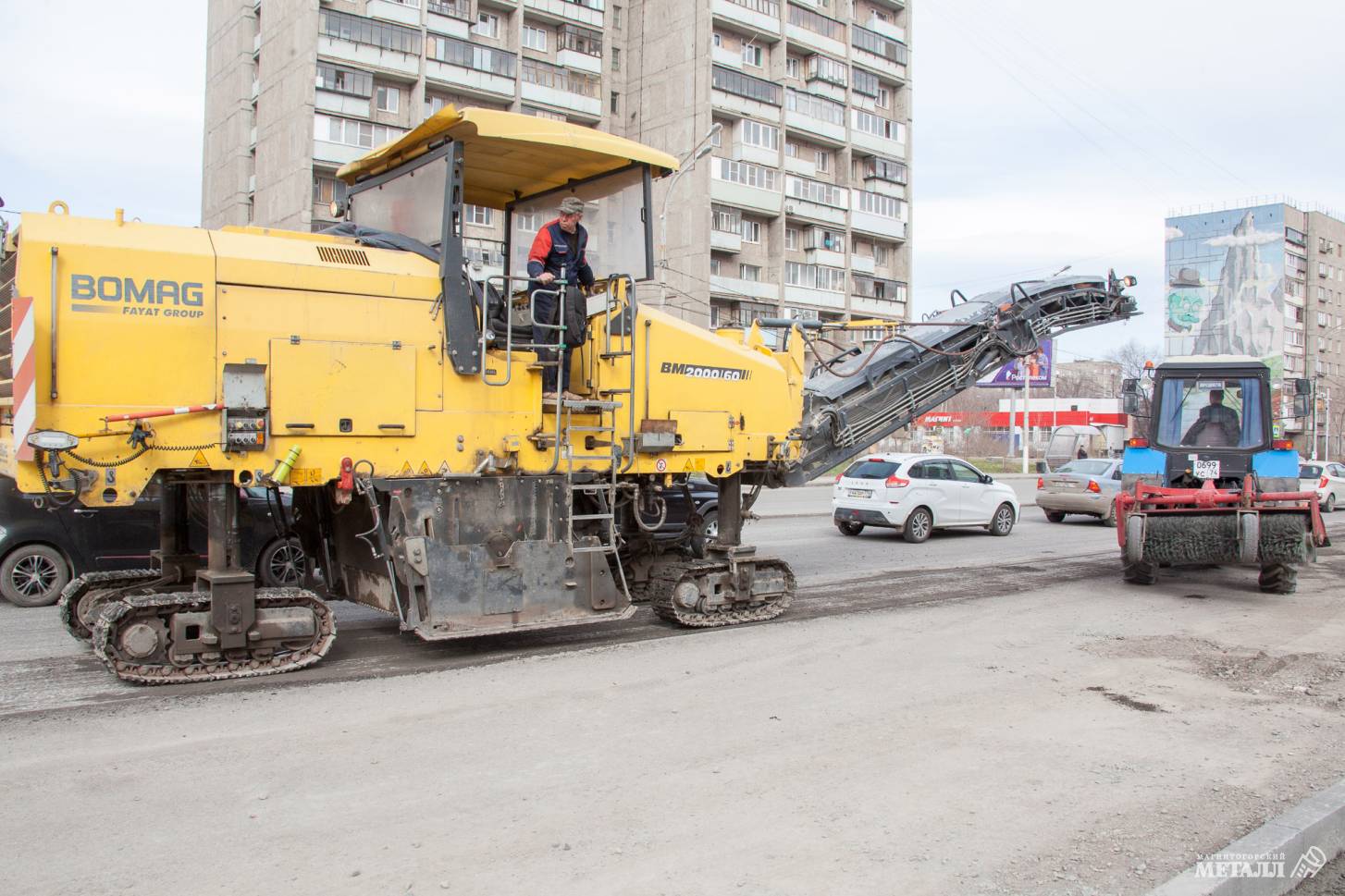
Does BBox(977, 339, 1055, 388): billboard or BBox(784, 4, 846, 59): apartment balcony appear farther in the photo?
BBox(784, 4, 846, 59): apartment balcony

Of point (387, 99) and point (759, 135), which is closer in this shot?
point (387, 99)

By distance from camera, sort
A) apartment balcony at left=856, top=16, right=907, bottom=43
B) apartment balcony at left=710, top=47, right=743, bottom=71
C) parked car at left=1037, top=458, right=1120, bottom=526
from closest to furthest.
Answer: parked car at left=1037, top=458, right=1120, bottom=526
apartment balcony at left=710, top=47, right=743, bottom=71
apartment balcony at left=856, top=16, right=907, bottom=43

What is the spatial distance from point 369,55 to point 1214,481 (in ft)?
132

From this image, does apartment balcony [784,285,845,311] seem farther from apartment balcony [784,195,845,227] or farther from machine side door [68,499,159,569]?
machine side door [68,499,159,569]

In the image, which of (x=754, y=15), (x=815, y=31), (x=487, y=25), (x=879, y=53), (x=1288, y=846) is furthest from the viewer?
(x=879, y=53)

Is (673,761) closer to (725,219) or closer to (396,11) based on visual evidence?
(396,11)

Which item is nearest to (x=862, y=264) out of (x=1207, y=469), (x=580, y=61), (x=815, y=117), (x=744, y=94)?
(x=815, y=117)

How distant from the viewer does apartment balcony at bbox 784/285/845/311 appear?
5588 centimetres

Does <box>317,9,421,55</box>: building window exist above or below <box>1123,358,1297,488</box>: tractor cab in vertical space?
above

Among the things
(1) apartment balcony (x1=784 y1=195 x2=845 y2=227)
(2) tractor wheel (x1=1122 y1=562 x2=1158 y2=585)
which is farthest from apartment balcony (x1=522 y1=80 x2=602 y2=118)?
(2) tractor wheel (x1=1122 y1=562 x2=1158 y2=585)

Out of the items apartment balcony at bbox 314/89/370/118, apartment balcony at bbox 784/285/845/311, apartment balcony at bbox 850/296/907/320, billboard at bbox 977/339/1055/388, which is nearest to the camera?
billboard at bbox 977/339/1055/388

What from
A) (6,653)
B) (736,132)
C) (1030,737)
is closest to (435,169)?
(6,653)

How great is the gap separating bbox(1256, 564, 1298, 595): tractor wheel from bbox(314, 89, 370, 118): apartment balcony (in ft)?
130

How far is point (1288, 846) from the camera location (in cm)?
431
